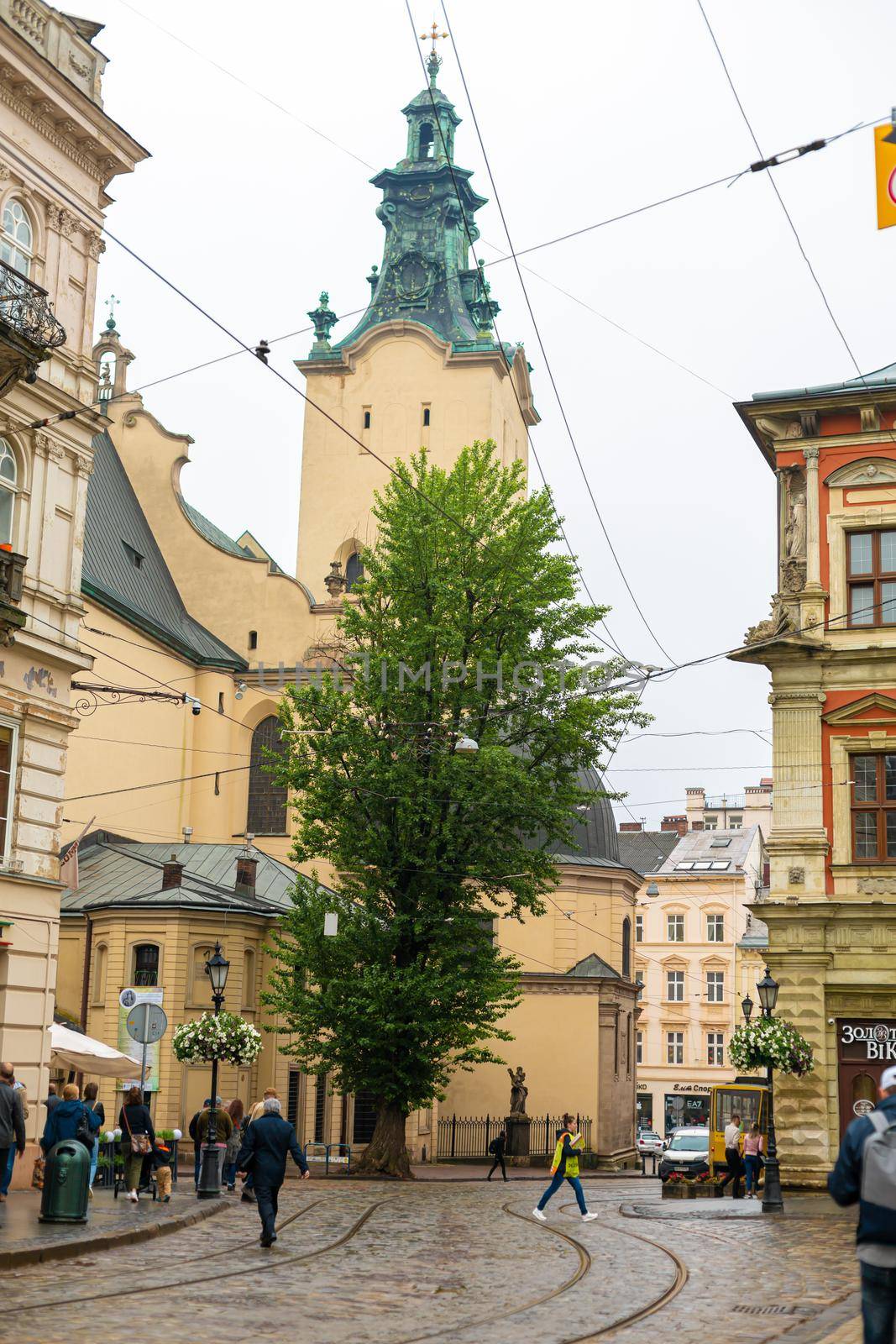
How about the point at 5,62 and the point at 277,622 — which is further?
the point at 277,622

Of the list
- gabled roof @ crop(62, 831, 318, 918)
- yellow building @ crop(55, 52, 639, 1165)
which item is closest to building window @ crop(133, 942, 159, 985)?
yellow building @ crop(55, 52, 639, 1165)

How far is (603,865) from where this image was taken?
185 feet

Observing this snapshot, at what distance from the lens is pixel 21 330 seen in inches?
817

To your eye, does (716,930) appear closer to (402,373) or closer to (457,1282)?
(402,373)

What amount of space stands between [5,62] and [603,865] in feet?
128

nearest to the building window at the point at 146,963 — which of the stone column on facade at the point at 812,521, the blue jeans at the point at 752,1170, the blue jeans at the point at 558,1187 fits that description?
the blue jeans at the point at 752,1170

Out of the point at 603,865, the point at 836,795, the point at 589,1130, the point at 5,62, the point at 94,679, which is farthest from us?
the point at 603,865

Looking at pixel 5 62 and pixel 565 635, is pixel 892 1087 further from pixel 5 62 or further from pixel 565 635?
pixel 565 635

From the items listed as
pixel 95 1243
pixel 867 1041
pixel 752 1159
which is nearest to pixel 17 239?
pixel 95 1243

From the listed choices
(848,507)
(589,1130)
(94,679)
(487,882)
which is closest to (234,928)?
(94,679)

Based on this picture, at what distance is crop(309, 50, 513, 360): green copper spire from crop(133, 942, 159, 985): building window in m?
27.8

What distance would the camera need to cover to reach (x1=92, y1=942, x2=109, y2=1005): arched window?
40719mm

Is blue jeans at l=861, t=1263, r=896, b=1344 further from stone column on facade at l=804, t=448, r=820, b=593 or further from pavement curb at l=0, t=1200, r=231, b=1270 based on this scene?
stone column on facade at l=804, t=448, r=820, b=593

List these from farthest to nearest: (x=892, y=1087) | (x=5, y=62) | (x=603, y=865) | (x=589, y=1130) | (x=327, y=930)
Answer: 1. (x=603, y=865)
2. (x=589, y=1130)
3. (x=327, y=930)
4. (x=5, y=62)
5. (x=892, y=1087)
